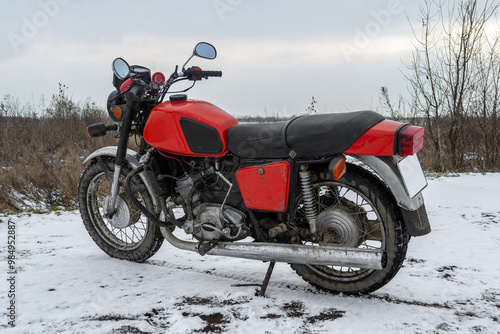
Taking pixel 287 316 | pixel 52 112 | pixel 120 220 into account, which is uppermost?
pixel 52 112

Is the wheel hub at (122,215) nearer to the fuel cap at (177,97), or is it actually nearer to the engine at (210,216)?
the engine at (210,216)

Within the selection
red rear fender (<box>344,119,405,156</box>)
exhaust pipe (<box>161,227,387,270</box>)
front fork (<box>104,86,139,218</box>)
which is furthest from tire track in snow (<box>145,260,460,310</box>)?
red rear fender (<box>344,119,405,156</box>)

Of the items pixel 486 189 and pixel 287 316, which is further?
pixel 486 189

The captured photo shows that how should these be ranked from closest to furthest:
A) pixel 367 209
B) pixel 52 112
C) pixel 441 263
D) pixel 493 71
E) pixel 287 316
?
pixel 287 316, pixel 367 209, pixel 441 263, pixel 493 71, pixel 52 112

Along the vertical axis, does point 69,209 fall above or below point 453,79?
below

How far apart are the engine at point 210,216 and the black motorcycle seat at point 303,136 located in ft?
1.08

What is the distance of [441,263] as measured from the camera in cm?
324

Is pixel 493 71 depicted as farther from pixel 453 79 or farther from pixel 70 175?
pixel 70 175

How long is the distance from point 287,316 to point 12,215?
423cm

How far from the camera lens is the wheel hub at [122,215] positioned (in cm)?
354

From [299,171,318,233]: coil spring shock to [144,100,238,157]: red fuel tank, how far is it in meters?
0.58

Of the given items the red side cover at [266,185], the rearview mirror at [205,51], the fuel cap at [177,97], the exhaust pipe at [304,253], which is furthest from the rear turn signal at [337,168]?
the rearview mirror at [205,51]

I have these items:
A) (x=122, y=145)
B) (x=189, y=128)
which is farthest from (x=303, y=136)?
(x=122, y=145)

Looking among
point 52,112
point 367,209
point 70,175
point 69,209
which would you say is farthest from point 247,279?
point 52,112
